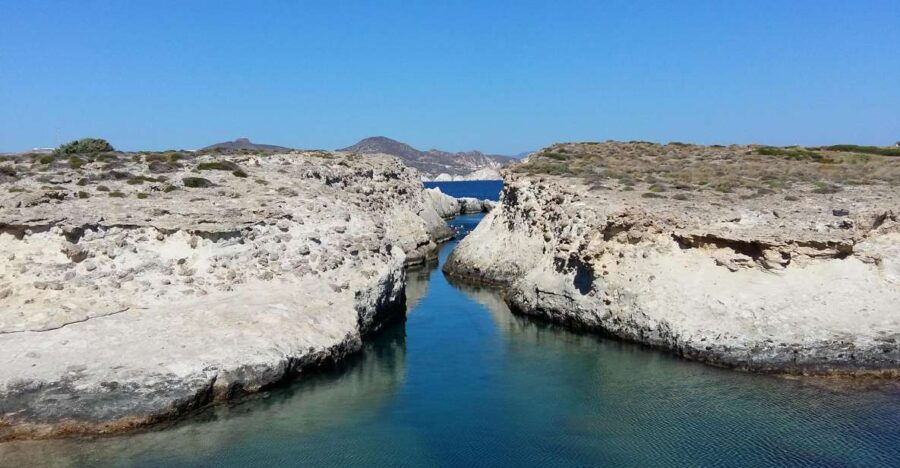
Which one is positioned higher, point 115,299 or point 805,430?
point 115,299

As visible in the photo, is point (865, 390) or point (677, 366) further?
point (677, 366)

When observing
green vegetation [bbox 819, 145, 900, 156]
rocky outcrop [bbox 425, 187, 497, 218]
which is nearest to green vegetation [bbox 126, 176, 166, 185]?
rocky outcrop [bbox 425, 187, 497, 218]

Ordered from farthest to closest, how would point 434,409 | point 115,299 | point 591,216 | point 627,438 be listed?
point 591,216 < point 115,299 < point 434,409 < point 627,438

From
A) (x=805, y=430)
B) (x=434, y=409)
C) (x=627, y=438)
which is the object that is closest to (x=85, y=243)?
(x=434, y=409)

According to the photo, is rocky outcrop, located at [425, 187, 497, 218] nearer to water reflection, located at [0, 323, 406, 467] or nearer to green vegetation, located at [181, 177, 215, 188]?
green vegetation, located at [181, 177, 215, 188]

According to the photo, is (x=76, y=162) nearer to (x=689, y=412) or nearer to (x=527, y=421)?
(x=527, y=421)

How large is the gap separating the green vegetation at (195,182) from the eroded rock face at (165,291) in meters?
0.08

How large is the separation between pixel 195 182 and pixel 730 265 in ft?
77.6

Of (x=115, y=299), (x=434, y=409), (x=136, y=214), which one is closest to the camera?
(x=434, y=409)

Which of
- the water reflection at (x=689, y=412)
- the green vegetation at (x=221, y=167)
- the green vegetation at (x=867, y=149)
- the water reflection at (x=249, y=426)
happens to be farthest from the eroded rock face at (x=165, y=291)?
the green vegetation at (x=867, y=149)

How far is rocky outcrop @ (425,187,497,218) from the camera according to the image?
80500 millimetres

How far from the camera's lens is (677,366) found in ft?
68.8

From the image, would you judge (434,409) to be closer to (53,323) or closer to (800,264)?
(53,323)

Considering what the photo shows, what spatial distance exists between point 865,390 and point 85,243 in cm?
2494
